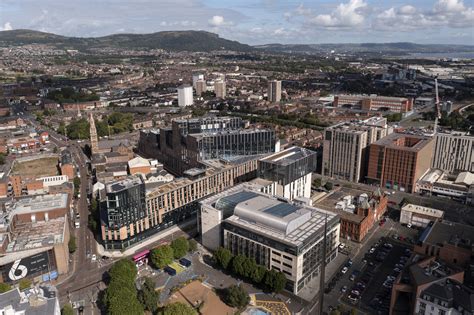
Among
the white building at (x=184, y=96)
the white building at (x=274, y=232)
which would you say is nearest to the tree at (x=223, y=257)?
the white building at (x=274, y=232)

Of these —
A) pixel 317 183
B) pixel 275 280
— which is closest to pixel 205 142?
pixel 317 183

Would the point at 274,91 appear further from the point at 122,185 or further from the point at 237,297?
the point at 237,297

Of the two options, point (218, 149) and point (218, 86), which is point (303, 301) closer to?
point (218, 149)

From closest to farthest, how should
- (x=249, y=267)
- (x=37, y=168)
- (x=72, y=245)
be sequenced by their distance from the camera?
(x=249, y=267) < (x=72, y=245) < (x=37, y=168)

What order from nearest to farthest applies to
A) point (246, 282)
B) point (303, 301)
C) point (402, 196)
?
1. point (303, 301)
2. point (246, 282)
3. point (402, 196)

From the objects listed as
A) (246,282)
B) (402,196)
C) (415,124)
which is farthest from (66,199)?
(415,124)

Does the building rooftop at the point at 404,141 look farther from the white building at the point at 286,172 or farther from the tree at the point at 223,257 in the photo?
the tree at the point at 223,257
